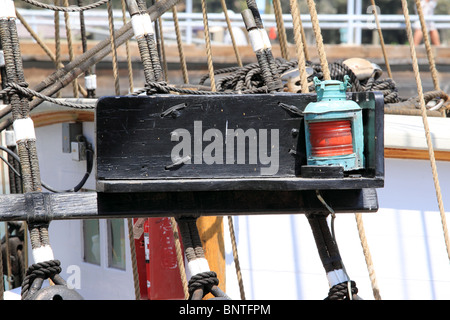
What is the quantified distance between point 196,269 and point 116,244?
6.60 ft

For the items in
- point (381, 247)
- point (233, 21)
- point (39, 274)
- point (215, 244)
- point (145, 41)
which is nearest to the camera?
point (39, 274)

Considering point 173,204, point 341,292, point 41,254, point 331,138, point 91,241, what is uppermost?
point 91,241

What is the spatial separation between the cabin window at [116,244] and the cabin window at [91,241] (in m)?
0.13

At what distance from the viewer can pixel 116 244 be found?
362cm

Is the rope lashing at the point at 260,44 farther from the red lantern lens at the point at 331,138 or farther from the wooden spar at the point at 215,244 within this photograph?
the wooden spar at the point at 215,244

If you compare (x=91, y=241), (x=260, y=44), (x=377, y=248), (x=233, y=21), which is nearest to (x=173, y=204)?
(x=260, y=44)

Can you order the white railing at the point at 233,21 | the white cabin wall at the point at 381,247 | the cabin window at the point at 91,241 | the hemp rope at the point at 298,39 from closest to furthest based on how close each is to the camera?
the hemp rope at the point at 298,39 → the white cabin wall at the point at 381,247 → the cabin window at the point at 91,241 → the white railing at the point at 233,21

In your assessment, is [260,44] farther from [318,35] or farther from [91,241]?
[91,241]

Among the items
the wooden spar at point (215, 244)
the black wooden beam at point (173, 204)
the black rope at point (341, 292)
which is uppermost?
the wooden spar at point (215, 244)

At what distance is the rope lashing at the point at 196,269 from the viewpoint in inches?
64.8

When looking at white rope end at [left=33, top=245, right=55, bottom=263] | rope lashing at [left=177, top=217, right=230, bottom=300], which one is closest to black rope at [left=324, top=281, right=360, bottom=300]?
rope lashing at [left=177, top=217, right=230, bottom=300]

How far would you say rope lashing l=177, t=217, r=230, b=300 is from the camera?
1.65 m

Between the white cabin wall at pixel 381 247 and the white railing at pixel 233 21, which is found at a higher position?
the white railing at pixel 233 21
